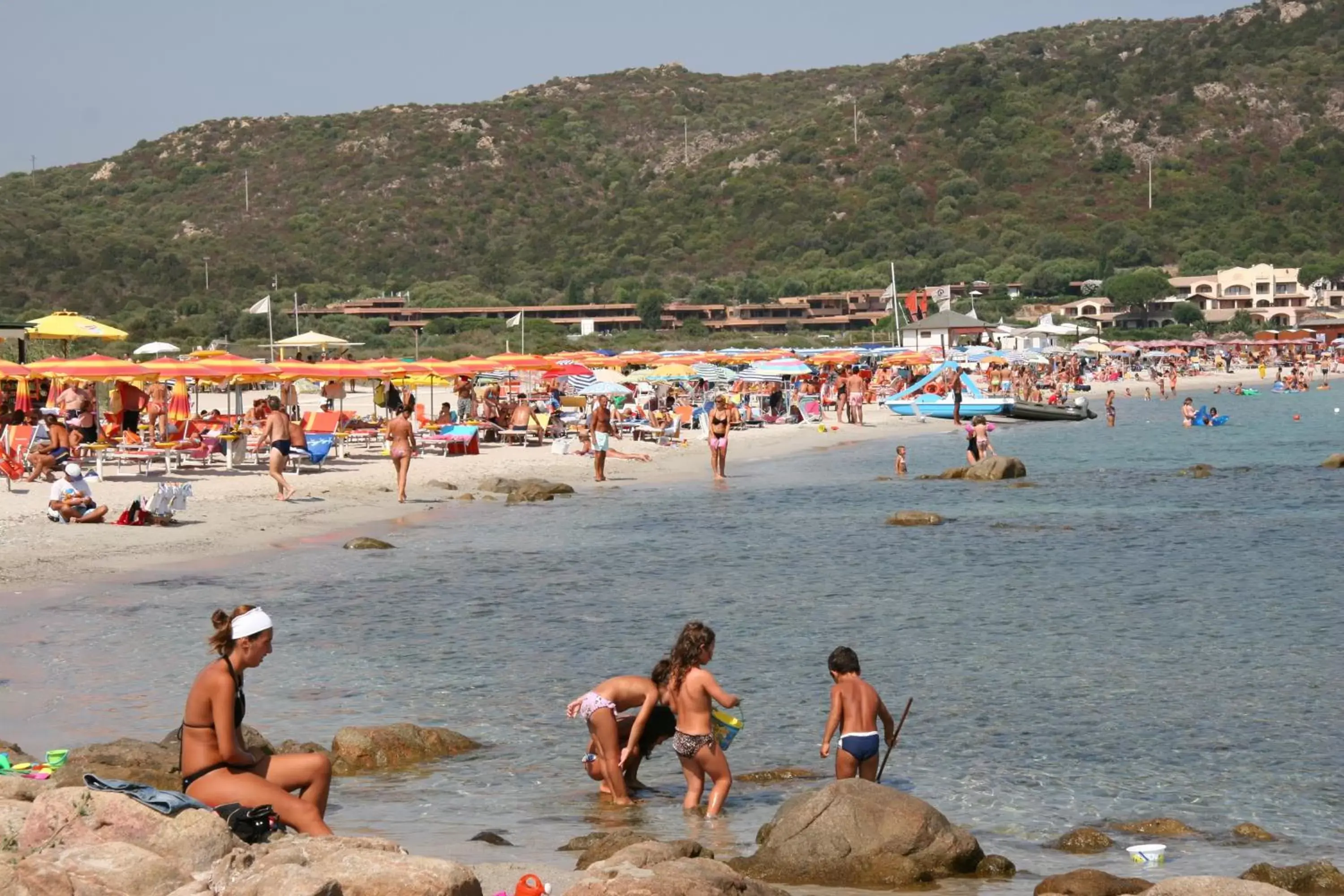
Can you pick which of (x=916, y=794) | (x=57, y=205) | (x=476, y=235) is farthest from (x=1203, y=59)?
(x=916, y=794)

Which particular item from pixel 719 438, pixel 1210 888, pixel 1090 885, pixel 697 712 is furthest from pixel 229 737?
pixel 719 438

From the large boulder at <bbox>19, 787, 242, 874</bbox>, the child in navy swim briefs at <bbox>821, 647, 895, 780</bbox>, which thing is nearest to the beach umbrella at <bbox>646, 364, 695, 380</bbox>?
the child in navy swim briefs at <bbox>821, 647, 895, 780</bbox>

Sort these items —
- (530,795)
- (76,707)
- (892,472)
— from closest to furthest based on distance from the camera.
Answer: (530,795)
(76,707)
(892,472)

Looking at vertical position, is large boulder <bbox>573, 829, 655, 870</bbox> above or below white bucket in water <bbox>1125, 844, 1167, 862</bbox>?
above

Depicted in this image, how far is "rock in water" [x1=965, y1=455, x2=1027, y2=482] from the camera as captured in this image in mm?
28734

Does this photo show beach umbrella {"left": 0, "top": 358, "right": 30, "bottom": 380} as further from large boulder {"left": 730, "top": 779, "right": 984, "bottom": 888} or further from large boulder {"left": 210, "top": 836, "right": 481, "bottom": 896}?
large boulder {"left": 210, "top": 836, "right": 481, "bottom": 896}

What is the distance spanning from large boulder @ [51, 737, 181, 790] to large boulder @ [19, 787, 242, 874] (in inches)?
77.4

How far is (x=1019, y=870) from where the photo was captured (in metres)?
7.38

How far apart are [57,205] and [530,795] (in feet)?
398

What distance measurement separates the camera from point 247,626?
6.45 meters

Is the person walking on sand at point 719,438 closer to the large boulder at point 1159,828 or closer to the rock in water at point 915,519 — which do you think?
the rock in water at point 915,519

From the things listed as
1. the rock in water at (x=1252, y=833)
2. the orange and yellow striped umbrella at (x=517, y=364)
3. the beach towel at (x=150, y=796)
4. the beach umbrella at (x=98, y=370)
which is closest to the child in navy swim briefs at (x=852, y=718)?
the rock in water at (x=1252, y=833)

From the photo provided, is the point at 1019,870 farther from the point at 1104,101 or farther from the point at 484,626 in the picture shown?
the point at 1104,101

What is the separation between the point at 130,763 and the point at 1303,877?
5.51m
